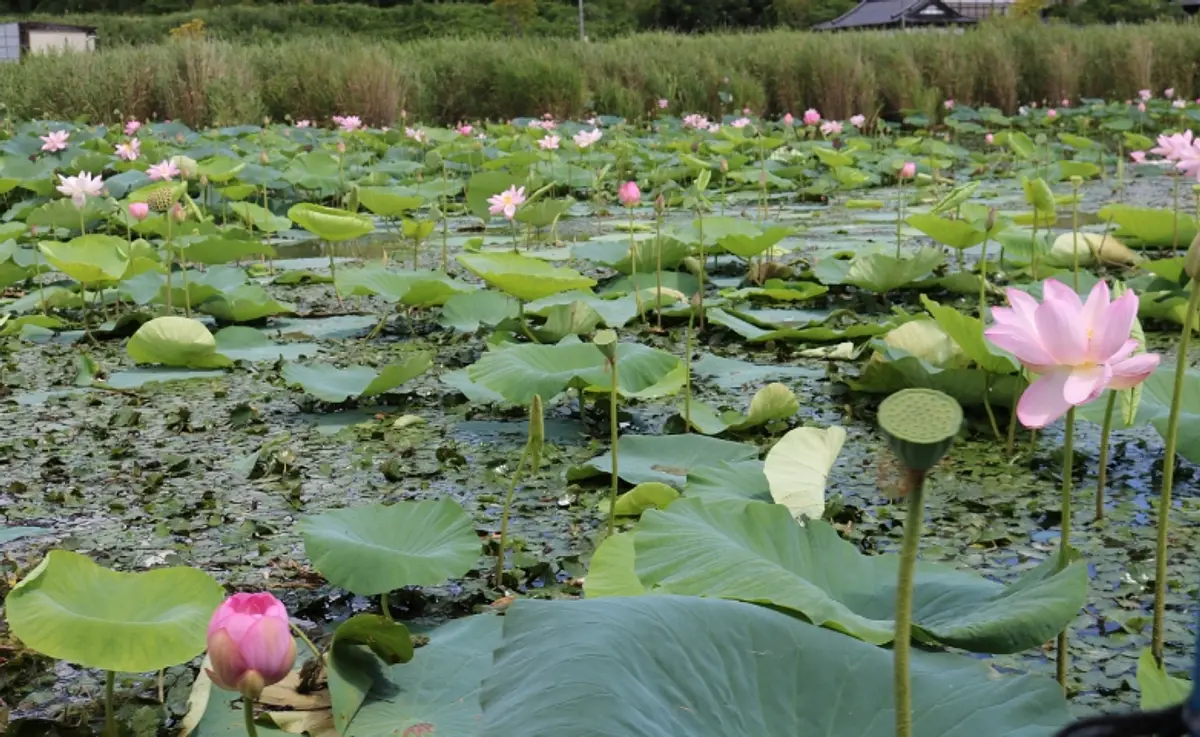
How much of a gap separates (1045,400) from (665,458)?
672 mm

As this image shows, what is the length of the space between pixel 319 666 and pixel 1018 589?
49cm

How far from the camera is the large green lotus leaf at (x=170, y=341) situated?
6.12ft

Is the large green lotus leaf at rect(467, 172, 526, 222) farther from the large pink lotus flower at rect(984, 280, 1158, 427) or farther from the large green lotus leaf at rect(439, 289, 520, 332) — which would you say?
the large pink lotus flower at rect(984, 280, 1158, 427)

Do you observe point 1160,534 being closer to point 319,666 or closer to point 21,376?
point 319,666

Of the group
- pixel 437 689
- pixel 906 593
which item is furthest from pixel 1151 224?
pixel 906 593

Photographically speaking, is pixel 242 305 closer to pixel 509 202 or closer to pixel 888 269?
pixel 509 202

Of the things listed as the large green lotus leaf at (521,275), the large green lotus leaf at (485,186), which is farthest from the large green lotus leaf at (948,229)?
the large green lotus leaf at (485,186)

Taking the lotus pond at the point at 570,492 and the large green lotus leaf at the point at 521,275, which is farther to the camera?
the large green lotus leaf at the point at 521,275

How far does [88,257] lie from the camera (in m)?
2.22

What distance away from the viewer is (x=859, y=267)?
2.28 m

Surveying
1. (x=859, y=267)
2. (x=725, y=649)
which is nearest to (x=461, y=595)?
(x=725, y=649)

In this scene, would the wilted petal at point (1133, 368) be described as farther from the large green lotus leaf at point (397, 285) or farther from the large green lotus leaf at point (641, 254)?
the large green lotus leaf at point (641, 254)

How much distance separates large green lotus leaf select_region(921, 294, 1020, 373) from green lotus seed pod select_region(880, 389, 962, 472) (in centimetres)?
96

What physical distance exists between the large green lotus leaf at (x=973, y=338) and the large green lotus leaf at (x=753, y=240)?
1004 mm
